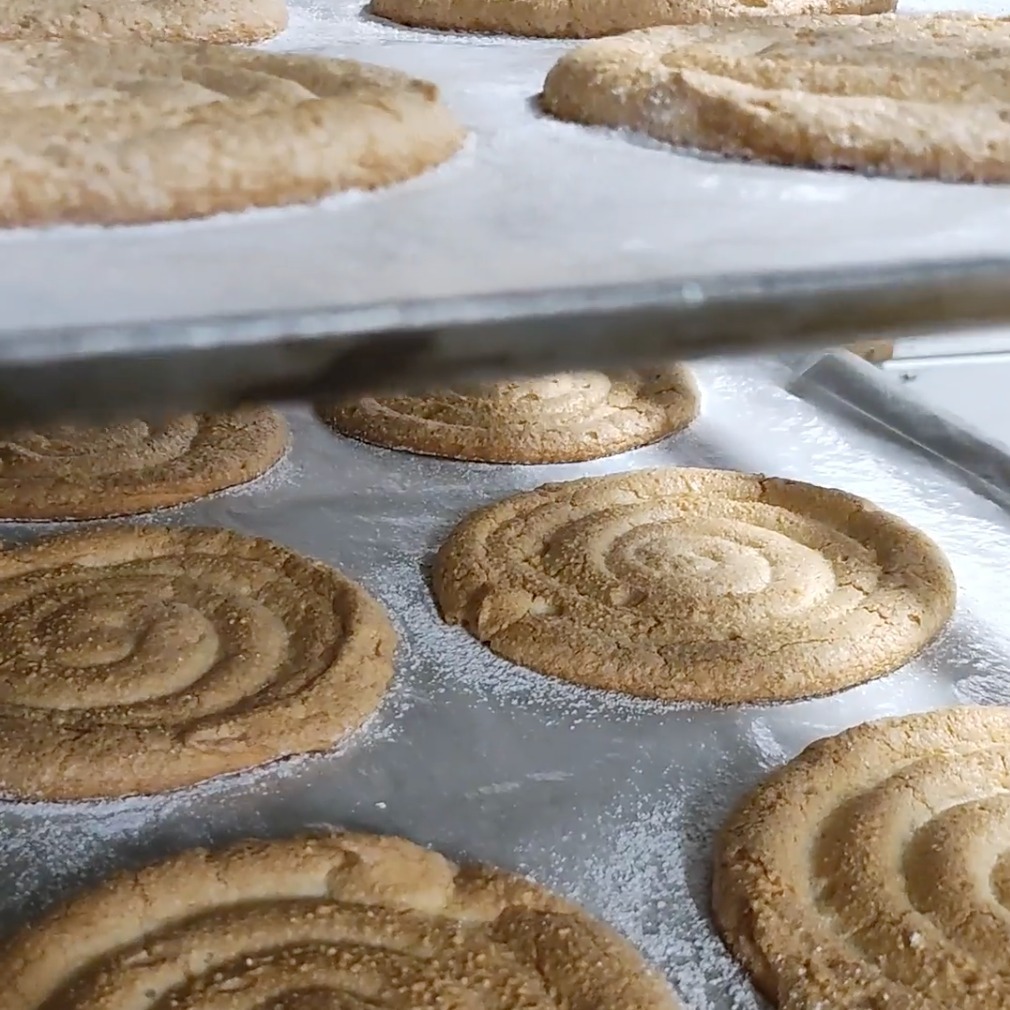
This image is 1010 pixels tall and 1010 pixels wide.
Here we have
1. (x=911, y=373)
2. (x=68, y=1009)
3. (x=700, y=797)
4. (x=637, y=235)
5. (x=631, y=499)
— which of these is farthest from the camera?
(x=911, y=373)

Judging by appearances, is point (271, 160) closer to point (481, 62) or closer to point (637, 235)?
point (637, 235)

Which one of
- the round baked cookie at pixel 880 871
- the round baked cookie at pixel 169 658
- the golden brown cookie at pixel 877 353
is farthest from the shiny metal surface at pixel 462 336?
the golden brown cookie at pixel 877 353

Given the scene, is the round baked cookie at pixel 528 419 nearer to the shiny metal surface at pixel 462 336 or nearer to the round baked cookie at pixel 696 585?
the round baked cookie at pixel 696 585

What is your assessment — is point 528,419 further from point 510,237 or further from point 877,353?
Result: point 510,237

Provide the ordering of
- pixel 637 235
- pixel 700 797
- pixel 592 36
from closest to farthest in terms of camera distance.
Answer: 1. pixel 637 235
2. pixel 700 797
3. pixel 592 36

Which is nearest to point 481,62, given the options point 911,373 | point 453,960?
point 453,960

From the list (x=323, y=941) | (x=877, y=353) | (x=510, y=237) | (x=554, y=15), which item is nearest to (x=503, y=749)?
(x=323, y=941)
